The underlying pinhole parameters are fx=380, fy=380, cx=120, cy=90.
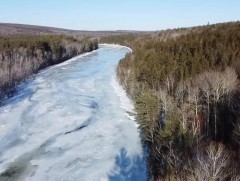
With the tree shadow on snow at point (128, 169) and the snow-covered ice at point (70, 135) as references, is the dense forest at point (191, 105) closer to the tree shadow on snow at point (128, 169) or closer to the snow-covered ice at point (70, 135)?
the tree shadow on snow at point (128, 169)

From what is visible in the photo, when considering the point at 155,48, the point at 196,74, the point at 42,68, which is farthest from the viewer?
the point at 42,68

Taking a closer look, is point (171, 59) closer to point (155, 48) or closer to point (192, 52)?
point (192, 52)

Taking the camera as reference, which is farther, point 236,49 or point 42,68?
point 42,68

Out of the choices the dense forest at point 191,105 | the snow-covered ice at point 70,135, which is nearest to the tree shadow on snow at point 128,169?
the snow-covered ice at point 70,135

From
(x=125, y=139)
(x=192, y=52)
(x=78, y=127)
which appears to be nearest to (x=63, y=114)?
(x=78, y=127)

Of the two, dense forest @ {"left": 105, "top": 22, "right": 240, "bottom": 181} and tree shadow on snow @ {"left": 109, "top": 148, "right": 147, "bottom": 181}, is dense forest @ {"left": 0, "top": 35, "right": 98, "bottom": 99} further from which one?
tree shadow on snow @ {"left": 109, "top": 148, "right": 147, "bottom": 181}

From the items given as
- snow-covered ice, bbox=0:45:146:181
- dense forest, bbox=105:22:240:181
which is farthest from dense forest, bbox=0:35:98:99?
dense forest, bbox=105:22:240:181

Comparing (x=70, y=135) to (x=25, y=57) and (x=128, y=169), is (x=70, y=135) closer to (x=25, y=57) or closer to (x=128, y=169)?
(x=128, y=169)
